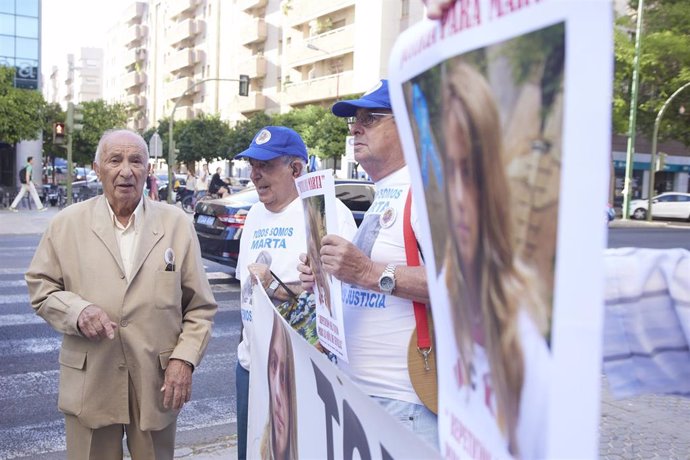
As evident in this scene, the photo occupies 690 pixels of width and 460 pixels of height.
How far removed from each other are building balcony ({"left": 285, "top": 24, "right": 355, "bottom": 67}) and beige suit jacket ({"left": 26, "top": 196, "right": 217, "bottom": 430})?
4344cm

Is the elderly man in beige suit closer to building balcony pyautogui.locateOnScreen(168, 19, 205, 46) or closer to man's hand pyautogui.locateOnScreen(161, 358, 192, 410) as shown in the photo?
man's hand pyautogui.locateOnScreen(161, 358, 192, 410)

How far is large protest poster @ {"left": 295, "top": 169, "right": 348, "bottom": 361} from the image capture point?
2.01 meters

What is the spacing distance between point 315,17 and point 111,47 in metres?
74.9

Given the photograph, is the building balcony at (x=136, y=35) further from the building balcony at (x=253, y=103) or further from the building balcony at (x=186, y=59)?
the building balcony at (x=253, y=103)

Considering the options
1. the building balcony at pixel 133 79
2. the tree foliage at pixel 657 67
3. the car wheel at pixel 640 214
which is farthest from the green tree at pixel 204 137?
the building balcony at pixel 133 79

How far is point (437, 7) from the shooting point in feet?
2.91

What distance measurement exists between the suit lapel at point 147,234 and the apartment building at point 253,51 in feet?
103

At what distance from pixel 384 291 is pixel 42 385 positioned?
4.62 metres

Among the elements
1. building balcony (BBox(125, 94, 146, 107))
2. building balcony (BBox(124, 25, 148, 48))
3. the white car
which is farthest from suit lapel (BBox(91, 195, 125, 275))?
building balcony (BBox(124, 25, 148, 48))

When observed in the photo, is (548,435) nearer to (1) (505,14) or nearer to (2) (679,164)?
(1) (505,14)

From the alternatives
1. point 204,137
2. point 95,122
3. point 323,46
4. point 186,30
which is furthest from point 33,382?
point 186,30

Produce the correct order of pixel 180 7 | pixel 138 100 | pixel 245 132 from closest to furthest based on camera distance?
pixel 245 132 → pixel 180 7 → pixel 138 100

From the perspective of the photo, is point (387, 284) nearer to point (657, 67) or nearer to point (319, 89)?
point (657, 67)

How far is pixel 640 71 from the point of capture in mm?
29609
